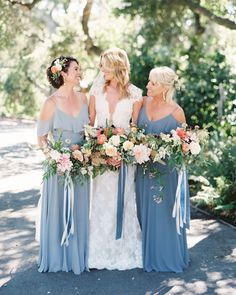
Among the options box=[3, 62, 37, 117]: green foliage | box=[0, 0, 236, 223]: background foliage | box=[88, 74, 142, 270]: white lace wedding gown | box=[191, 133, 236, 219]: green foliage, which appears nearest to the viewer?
box=[88, 74, 142, 270]: white lace wedding gown

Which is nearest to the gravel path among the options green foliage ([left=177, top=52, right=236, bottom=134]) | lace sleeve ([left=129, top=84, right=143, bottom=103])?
lace sleeve ([left=129, top=84, right=143, bottom=103])

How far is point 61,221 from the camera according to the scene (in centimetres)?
550

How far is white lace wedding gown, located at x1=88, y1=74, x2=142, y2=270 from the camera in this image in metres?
5.62

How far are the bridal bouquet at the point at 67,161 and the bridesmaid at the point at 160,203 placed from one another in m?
0.74

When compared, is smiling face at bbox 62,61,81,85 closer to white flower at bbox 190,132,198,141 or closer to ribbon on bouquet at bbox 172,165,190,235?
white flower at bbox 190,132,198,141

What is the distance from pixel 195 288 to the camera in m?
5.03

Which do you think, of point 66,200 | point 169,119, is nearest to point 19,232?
point 66,200

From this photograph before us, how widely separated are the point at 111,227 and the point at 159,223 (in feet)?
1.73

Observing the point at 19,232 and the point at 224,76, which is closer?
the point at 19,232

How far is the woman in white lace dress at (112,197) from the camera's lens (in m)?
5.49

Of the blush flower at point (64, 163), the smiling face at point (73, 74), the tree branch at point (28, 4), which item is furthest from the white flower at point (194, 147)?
the tree branch at point (28, 4)

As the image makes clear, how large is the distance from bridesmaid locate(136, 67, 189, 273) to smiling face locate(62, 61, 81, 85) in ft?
2.48

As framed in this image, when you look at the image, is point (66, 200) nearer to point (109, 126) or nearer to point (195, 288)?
point (109, 126)

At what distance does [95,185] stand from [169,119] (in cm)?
107
